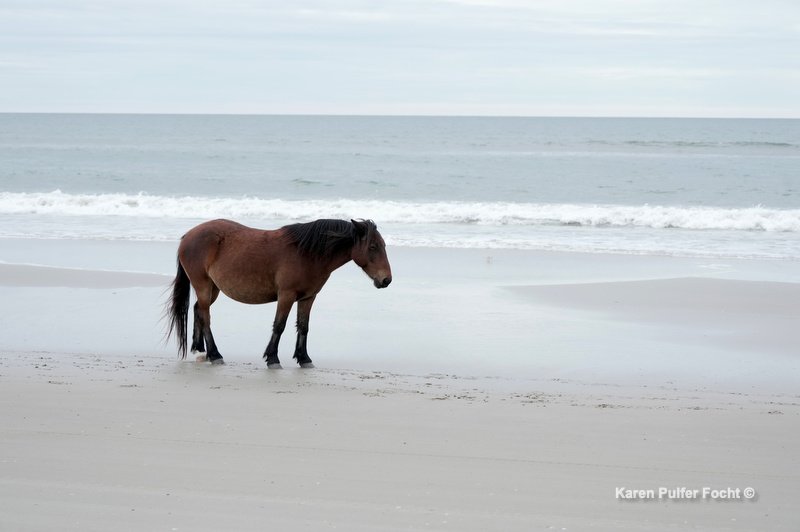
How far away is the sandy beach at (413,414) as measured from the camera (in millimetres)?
4055

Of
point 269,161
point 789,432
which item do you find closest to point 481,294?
point 789,432

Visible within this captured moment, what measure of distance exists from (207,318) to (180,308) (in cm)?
31

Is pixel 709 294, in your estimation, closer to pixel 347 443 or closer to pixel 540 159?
pixel 347 443

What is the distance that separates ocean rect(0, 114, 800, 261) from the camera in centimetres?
1978

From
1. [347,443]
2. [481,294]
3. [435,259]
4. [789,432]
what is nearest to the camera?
[347,443]

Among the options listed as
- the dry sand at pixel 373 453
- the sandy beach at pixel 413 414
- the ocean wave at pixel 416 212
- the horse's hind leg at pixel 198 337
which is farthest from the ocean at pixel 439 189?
the dry sand at pixel 373 453

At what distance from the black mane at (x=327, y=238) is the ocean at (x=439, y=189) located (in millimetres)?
9732

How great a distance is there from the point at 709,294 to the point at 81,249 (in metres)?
10.1

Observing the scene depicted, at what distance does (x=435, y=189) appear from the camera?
34.6m

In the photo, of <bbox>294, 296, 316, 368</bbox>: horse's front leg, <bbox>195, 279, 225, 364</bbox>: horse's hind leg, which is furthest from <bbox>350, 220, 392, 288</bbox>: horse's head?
<bbox>195, 279, 225, 364</bbox>: horse's hind leg

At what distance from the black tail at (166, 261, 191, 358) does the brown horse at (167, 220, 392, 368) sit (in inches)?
0.5

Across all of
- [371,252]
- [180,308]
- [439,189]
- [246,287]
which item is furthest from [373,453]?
[439,189]

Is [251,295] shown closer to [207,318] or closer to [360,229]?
[207,318]

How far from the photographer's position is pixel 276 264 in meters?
7.49
